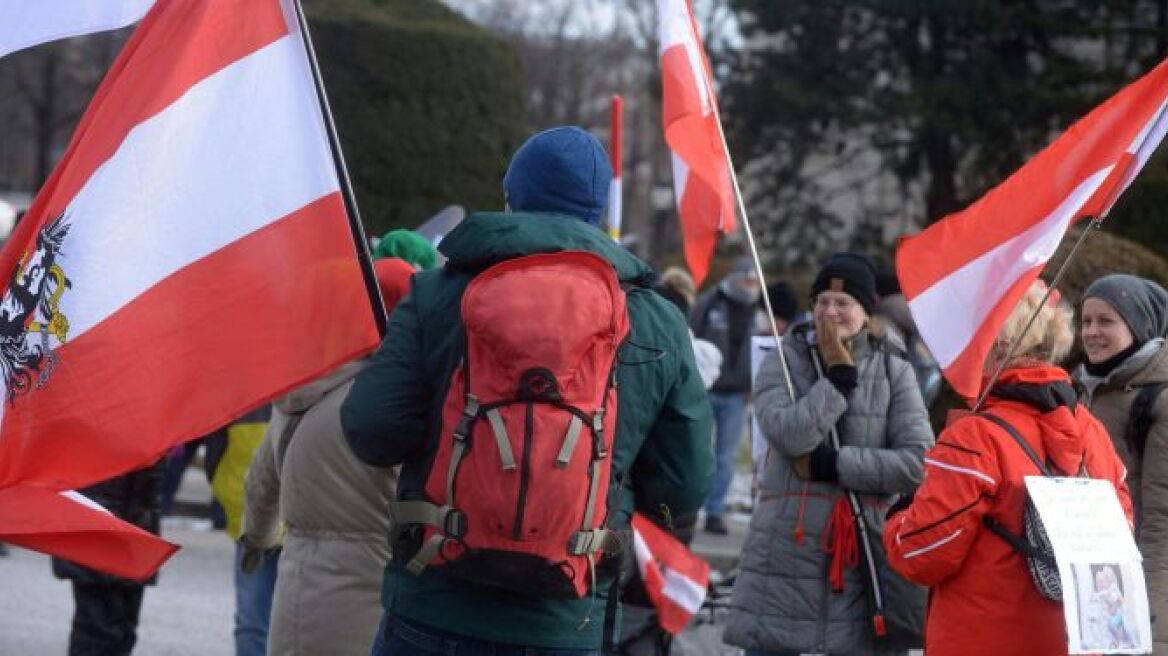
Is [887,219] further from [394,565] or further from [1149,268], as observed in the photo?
[394,565]

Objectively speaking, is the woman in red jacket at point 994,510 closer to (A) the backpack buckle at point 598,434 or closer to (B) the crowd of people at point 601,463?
(B) the crowd of people at point 601,463

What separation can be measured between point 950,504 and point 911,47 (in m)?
22.2

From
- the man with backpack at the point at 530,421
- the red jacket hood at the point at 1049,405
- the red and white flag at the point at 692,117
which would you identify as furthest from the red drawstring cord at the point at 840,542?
the man with backpack at the point at 530,421

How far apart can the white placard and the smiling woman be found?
0.72m

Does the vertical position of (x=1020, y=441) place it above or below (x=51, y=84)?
below

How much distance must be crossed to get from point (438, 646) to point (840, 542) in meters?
2.21

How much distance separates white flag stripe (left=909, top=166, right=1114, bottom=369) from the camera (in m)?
4.47

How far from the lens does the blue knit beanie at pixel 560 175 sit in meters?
3.64

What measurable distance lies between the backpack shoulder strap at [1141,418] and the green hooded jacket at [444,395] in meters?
1.87

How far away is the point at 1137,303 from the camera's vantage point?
5148 millimetres

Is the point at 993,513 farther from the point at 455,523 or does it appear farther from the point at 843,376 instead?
the point at 455,523

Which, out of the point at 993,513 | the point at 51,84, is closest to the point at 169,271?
the point at 993,513

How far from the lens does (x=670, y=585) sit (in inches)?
256

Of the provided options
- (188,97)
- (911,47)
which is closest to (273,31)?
(188,97)
